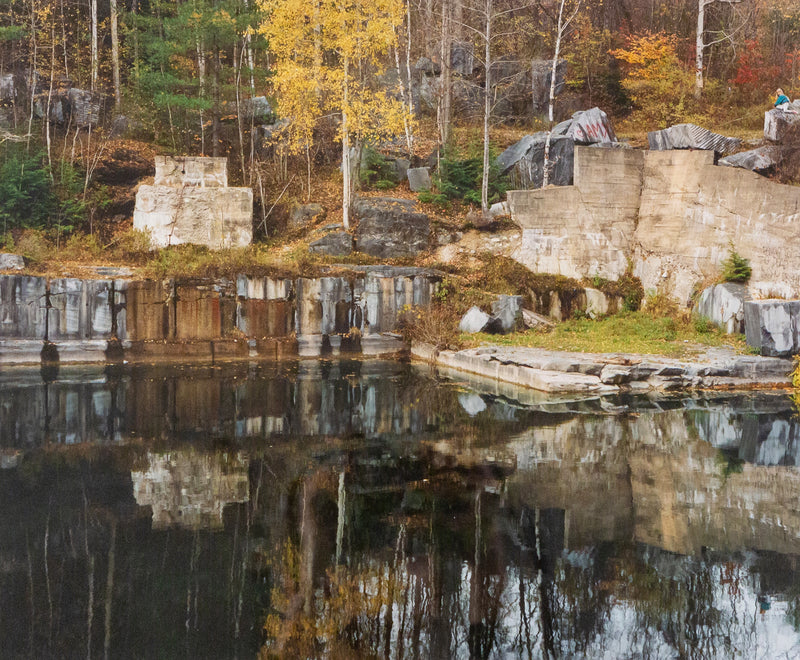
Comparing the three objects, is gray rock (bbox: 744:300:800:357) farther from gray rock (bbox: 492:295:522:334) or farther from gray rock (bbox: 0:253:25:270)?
gray rock (bbox: 0:253:25:270)

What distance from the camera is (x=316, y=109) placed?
2114 centimetres

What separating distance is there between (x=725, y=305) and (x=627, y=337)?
104 inches

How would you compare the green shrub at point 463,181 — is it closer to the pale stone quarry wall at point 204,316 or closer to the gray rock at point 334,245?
the gray rock at point 334,245

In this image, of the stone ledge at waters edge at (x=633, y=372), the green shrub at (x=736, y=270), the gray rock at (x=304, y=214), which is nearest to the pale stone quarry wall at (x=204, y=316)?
the gray rock at (x=304, y=214)

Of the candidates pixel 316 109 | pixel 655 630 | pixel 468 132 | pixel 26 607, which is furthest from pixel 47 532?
pixel 468 132

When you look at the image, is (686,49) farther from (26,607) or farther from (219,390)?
(26,607)

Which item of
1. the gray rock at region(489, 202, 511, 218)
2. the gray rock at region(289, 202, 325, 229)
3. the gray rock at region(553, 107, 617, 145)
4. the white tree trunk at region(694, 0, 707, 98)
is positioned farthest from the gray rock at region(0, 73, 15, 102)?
the white tree trunk at region(694, 0, 707, 98)

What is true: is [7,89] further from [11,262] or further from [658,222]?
[658,222]

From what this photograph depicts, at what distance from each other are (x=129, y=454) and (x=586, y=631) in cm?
601

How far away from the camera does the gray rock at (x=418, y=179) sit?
23.3 meters

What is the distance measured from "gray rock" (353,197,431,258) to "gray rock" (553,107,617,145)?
5.18 meters

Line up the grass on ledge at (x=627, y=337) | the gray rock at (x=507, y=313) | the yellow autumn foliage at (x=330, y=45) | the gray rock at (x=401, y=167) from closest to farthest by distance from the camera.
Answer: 1. the grass on ledge at (x=627, y=337)
2. the gray rock at (x=507, y=313)
3. the yellow autumn foliage at (x=330, y=45)
4. the gray rock at (x=401, y=167)

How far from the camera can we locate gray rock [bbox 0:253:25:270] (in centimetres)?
1723

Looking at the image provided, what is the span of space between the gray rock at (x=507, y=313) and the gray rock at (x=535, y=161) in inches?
217
